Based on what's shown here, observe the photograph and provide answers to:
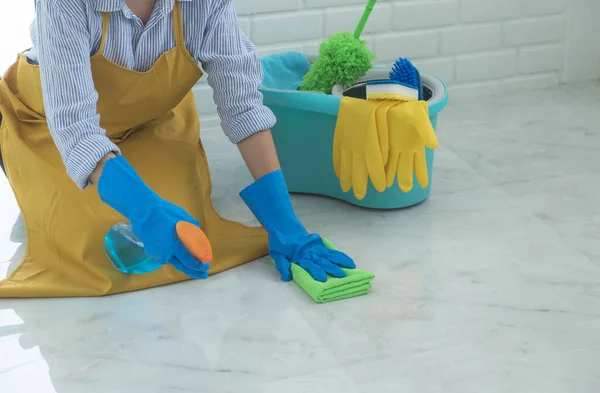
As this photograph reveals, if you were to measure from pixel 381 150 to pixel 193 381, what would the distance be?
1.71ft

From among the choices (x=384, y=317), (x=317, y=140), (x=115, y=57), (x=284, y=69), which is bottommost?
(x=384, y=317)

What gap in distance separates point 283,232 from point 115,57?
14.7 inches

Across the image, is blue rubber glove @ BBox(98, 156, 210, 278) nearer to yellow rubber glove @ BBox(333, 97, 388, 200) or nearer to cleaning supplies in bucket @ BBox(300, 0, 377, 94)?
yellow rubber glove @ BBox(333, 97, 388, 200)

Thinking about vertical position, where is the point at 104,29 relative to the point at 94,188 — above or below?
above

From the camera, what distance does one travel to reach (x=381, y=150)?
1.41 metres

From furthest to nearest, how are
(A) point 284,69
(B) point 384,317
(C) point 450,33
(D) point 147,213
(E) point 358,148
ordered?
(C) point 450,33, (A) point 284,69, (E) point 358,148, (B) point 384,317, (D) point 147,213

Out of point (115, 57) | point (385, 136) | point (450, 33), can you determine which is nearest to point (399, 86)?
point (385, 136)

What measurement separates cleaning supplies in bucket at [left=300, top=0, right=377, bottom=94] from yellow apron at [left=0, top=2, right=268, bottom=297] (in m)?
0.28

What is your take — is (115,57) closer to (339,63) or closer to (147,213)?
(147,213)

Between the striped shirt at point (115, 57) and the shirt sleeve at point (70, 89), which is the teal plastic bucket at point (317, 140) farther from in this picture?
the shirt sleeve at point (70, 89)

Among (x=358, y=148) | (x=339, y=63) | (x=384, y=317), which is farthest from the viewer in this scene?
(x=339, y=63)

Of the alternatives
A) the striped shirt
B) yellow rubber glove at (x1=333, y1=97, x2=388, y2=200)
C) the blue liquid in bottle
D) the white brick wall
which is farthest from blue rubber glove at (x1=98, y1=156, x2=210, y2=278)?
the white brick wall

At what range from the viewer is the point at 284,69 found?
1680 millimetres

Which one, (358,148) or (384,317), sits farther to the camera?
(358,148)
